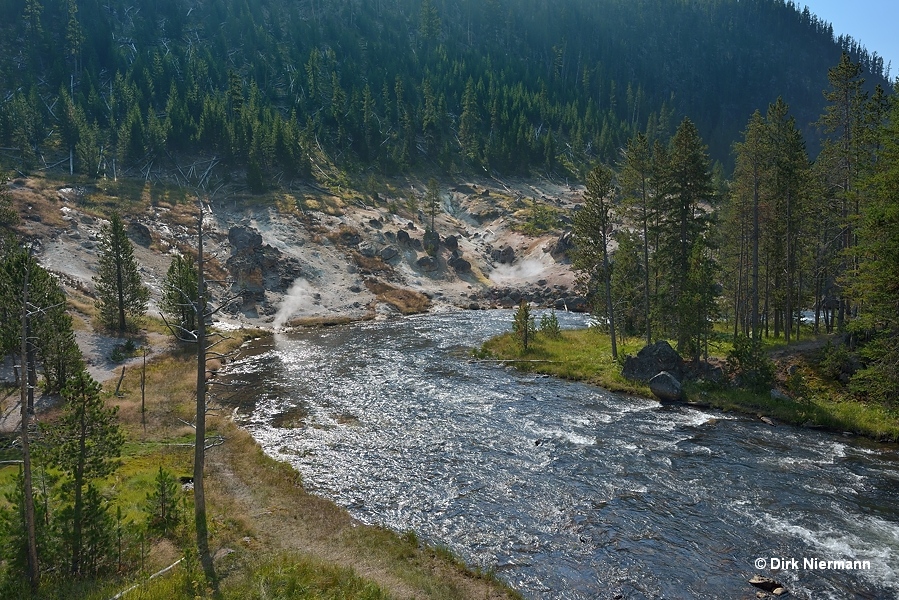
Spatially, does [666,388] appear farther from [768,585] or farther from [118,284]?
Result: [118,284]

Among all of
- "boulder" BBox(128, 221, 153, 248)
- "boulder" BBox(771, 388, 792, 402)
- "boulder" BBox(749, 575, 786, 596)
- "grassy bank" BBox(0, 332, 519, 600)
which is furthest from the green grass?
"boulder" BBox(128, 221, 153, 248)

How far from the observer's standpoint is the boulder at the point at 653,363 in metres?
37.4

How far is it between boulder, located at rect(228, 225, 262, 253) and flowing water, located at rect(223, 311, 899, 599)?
4991 cm

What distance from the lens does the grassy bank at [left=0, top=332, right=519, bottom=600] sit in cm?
1436

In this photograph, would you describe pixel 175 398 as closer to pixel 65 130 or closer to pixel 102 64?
pixel 65 130

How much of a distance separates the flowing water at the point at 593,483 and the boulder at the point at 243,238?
164 feet

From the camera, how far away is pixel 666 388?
115 ft

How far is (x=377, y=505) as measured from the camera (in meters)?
22.0

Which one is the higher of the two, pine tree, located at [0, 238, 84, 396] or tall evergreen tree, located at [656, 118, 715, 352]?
tall evergreen tree, located at [656, 118, 715, 352]

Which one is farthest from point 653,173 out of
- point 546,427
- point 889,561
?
point 889,561

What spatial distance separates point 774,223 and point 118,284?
67.4 m

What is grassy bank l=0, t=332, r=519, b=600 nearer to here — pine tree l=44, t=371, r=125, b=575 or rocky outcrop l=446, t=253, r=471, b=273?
pine tree l=44, t=371, r=125, b=575

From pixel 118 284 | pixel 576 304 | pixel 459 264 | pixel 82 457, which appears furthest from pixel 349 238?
pixel 82 457

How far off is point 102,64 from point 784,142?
609 ft
